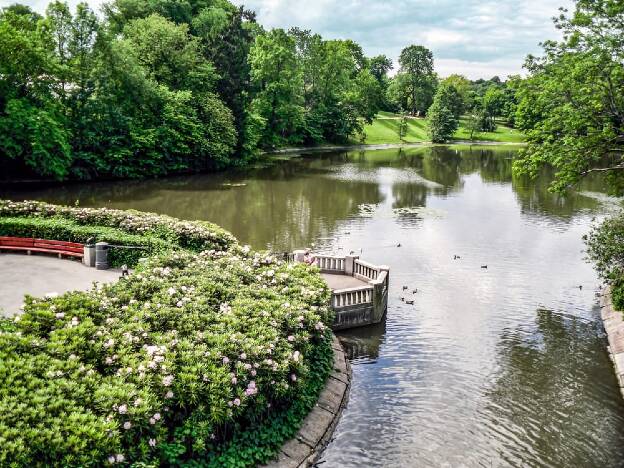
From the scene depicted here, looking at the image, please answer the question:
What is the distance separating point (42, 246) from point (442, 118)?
338 feet

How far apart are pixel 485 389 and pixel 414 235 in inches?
758

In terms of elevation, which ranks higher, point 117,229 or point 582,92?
point 582,92

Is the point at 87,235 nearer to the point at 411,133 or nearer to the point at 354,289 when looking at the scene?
the point at 354,289

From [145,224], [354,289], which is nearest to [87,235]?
[145,224]

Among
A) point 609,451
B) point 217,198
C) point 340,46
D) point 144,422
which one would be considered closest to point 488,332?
point 609,451

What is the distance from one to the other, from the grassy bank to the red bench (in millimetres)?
92594

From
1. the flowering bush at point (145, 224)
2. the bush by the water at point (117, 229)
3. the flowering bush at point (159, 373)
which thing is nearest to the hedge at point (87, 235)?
the bush by the water at point (117, 229)

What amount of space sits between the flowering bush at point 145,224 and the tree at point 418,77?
121269 millimetres

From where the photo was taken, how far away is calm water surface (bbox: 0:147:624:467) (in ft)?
44.7

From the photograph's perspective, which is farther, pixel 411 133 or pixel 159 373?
pixel 411 133

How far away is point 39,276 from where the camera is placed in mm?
19312

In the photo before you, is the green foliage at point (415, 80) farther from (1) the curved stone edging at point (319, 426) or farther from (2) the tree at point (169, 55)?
(1) the curved stone edging at point (319, 426)

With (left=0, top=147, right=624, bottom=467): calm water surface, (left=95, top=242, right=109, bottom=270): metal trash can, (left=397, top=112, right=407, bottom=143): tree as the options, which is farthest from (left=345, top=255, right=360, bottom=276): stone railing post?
(left=397, top=112, right=407, bottom=143): tree

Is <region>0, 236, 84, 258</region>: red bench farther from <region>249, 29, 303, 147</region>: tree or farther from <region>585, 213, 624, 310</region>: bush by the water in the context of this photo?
<region>249, 29, 303, 147</region>: tree
